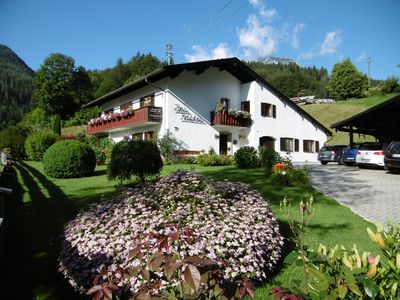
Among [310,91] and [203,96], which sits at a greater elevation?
[310,91]

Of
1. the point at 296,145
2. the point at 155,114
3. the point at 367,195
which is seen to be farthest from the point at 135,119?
the point at 367,195

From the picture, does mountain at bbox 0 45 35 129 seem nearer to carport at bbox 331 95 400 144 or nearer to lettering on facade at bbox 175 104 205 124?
lettering on facade at bbox 175 104 205 124

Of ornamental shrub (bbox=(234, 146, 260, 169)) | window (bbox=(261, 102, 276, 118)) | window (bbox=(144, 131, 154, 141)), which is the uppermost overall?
window (bbox=(261, 102, 276, 118))

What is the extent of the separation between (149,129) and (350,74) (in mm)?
63362

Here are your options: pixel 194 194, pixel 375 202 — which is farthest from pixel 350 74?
pixel 194 194

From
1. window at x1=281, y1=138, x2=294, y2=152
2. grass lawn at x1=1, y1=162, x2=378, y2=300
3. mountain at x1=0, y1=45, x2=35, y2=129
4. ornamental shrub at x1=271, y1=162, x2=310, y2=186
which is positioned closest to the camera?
grass lawn at x1=1, y1=162, x2=378, y2=300

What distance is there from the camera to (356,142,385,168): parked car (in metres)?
18.1

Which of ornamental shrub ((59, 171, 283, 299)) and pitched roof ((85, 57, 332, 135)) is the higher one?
pitched roof ((85, 57, 332, 135))

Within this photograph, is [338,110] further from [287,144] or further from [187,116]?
[187,116]

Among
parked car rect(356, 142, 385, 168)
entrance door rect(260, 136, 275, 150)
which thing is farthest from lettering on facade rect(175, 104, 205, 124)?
parked car rect(356, 142, 385, 168)

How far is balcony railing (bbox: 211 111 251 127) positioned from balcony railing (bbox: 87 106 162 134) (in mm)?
4316

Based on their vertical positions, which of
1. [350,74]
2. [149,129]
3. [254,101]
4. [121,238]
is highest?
[350,74]

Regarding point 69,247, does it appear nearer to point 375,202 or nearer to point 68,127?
point 375,202

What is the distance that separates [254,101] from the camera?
25.3 metres
